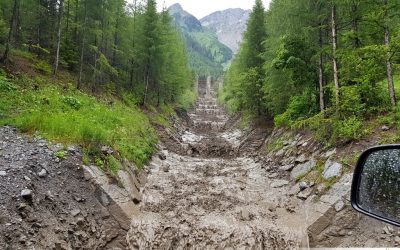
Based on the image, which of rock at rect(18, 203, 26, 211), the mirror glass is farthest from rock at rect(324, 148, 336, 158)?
the mirror glass

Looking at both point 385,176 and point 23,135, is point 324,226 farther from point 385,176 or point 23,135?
point 23,135

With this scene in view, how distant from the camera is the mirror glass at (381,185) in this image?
8.81ft

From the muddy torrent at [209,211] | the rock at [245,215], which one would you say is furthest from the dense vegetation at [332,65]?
the rock at [245,215]

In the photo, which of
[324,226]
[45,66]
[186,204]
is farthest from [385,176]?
[45,66]

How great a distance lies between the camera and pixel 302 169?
47.2ft

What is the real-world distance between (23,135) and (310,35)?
541 inches

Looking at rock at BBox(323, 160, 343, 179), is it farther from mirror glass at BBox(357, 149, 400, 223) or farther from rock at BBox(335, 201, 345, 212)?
mirror glass at BBox(357, 149, 400, 223)

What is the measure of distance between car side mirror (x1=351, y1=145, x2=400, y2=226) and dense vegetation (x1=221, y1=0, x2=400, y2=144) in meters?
10.5

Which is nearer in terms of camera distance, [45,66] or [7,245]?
[7,245]

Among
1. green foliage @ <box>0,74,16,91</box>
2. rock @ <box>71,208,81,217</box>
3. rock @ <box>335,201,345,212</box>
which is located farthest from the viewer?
green foliage @ <box>0,74,16,91</box>

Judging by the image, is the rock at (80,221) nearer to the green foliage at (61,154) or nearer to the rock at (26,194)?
the rock at (26,194)

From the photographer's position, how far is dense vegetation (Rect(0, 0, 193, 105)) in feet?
89.0

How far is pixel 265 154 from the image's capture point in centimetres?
1973

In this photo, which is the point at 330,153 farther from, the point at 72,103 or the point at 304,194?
the point at 72,103
